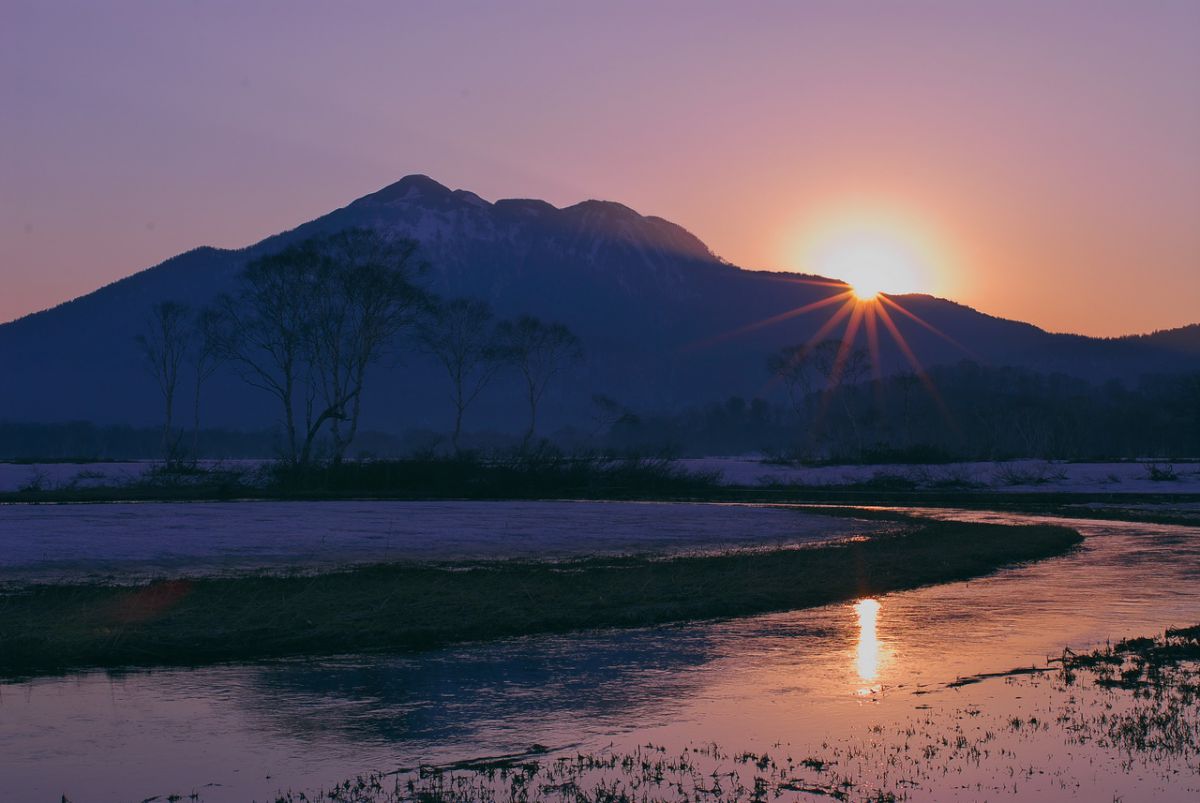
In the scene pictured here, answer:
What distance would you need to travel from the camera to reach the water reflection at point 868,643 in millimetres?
15969

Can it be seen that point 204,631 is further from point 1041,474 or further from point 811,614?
point 1041,474

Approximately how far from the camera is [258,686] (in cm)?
1509

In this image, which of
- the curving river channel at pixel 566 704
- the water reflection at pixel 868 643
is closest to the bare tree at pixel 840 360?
the water reflection at pixel 868 643

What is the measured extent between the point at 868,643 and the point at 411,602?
865 cm

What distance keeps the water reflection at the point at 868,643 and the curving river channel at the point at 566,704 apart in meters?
0.06

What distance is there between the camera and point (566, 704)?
45.8 ft

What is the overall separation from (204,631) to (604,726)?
854cm

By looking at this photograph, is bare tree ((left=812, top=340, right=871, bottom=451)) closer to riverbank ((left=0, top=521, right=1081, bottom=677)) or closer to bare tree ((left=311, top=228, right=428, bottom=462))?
bare tree ((left=311, top=228, right=428, bottom=462))

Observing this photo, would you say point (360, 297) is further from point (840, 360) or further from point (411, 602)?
point (840, 360)

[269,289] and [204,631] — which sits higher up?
[269,289]

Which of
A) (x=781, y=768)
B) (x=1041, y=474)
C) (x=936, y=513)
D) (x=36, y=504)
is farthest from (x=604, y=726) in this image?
(x=1041, y=474)

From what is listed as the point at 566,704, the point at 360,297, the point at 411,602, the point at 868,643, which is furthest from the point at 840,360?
the point at 566,704

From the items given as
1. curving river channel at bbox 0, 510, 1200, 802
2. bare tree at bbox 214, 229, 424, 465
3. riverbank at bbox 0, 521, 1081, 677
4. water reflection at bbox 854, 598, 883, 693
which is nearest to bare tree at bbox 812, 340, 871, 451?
bare tree at bbox 214, 229, 424, 465

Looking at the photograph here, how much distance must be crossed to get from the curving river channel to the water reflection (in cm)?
6
